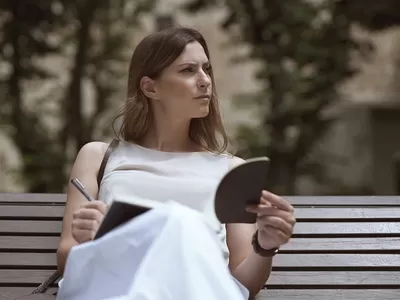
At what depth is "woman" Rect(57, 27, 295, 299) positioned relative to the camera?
2.82m

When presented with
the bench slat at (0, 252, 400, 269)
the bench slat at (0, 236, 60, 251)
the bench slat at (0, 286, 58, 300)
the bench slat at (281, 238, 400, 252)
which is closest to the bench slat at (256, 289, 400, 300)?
the bench slat at (0, 252, 400, 269)

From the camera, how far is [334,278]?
331cm

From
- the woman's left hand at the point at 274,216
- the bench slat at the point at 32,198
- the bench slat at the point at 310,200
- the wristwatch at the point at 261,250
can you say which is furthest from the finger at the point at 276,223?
the bench slat at the point at 32,198

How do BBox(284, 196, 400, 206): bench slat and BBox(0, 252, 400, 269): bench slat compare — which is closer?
BBox(0, 252, 400, 269): bench slat

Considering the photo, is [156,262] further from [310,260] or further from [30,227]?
[30,227]

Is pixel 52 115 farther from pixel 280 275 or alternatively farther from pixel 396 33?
pixel 280 275

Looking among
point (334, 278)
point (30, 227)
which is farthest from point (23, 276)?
point (334, 278)

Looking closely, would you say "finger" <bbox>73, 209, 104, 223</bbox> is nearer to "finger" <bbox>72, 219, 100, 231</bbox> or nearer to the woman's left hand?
"finger" <bbox>72, 219, 100, 231</bbox>

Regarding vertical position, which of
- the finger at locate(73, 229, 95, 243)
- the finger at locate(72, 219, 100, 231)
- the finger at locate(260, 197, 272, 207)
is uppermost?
the finger at locate(260, 197, 272, 207)

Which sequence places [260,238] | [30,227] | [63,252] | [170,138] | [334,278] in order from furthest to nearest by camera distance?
[30,227] → [334,278] → [170,138] → [63,252] → [260,238]

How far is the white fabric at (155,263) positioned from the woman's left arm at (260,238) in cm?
28

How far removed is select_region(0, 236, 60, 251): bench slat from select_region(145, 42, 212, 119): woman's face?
1026mm

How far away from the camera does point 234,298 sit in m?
2.09

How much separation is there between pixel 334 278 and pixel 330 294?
0.13 m
